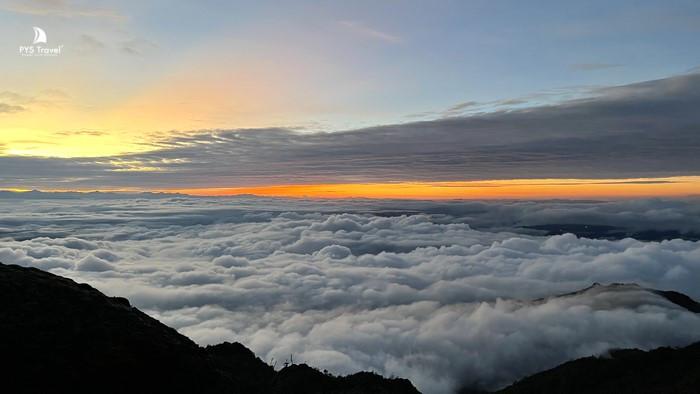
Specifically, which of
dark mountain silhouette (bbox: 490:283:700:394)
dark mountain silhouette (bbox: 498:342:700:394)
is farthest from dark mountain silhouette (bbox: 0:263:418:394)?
dark mountain silhouette (bbox: 498:342:700:394)

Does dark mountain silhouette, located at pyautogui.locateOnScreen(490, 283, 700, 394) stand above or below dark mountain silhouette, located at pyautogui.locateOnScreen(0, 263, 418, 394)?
below

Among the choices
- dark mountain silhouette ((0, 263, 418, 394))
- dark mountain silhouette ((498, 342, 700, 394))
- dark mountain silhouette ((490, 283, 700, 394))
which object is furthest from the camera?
dark mountain silhouette ((490, 283, 700, 394))

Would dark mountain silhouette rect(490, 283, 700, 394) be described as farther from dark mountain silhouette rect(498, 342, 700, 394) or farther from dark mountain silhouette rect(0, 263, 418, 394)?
dark mountain silhouette rect(0, 263, 418, 394)

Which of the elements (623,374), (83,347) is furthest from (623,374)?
(83,347)

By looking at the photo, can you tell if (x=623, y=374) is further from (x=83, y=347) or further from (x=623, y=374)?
(x=83, y=347)

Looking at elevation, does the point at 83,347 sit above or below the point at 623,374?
above

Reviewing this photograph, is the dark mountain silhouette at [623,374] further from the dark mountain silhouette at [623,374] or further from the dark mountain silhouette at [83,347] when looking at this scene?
the dark mountain silhouette at [83,347]

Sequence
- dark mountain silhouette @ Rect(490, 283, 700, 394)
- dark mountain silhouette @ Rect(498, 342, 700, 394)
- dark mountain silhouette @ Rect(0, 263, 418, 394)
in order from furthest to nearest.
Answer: dark mountain silhouette @ Rect(490, 283, 700, 394)
dark mountain silhouette @ Rect(498, 342, 700, 394)
dark mountain silhouette @ Rect(0, 263, 418, 394)

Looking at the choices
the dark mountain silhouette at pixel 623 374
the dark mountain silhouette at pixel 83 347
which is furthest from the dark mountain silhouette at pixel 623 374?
the dark mountain silhouette at pixel 83 347

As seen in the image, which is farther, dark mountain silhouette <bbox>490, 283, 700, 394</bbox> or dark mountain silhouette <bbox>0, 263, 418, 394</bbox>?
dark mountain silhouette <bbox>490, 283, 700, 394</bbox>
